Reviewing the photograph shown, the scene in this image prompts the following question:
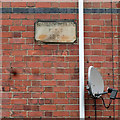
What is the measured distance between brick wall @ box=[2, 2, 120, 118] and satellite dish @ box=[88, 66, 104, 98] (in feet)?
0.28

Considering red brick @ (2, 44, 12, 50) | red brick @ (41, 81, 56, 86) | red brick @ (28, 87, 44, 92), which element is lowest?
red brick @ (28, 87, 44, 92)

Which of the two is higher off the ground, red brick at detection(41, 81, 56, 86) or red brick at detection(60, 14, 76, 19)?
red brick at detection(60, 14, 76, 19)

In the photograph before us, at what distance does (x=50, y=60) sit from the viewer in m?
2.56

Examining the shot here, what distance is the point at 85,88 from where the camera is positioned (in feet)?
8.33

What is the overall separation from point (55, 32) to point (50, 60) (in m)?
0.32

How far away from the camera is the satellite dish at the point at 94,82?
7.93 feet

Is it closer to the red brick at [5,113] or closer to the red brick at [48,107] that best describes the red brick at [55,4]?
the red brick at [48,107]

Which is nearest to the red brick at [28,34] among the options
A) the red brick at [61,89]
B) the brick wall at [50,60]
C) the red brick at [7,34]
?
the brick wall at [50,60]

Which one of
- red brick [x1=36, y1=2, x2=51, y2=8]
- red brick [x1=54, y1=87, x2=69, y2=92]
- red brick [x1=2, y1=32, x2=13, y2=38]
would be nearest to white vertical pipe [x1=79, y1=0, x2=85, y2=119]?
red brick [x1=54, y1=87, x2=69, y2=92]

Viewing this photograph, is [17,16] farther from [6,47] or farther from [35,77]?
[35,77]

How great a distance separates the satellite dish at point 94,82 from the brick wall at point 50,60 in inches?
3.4

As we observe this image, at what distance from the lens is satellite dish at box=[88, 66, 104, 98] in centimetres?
242

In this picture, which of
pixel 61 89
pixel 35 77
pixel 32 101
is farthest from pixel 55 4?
pixel 32 101

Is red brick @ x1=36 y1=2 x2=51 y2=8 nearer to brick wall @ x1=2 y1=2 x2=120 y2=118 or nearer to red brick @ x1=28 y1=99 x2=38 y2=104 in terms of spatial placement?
brick wall @ x1=2 y1=2 x2=120 y2=118
